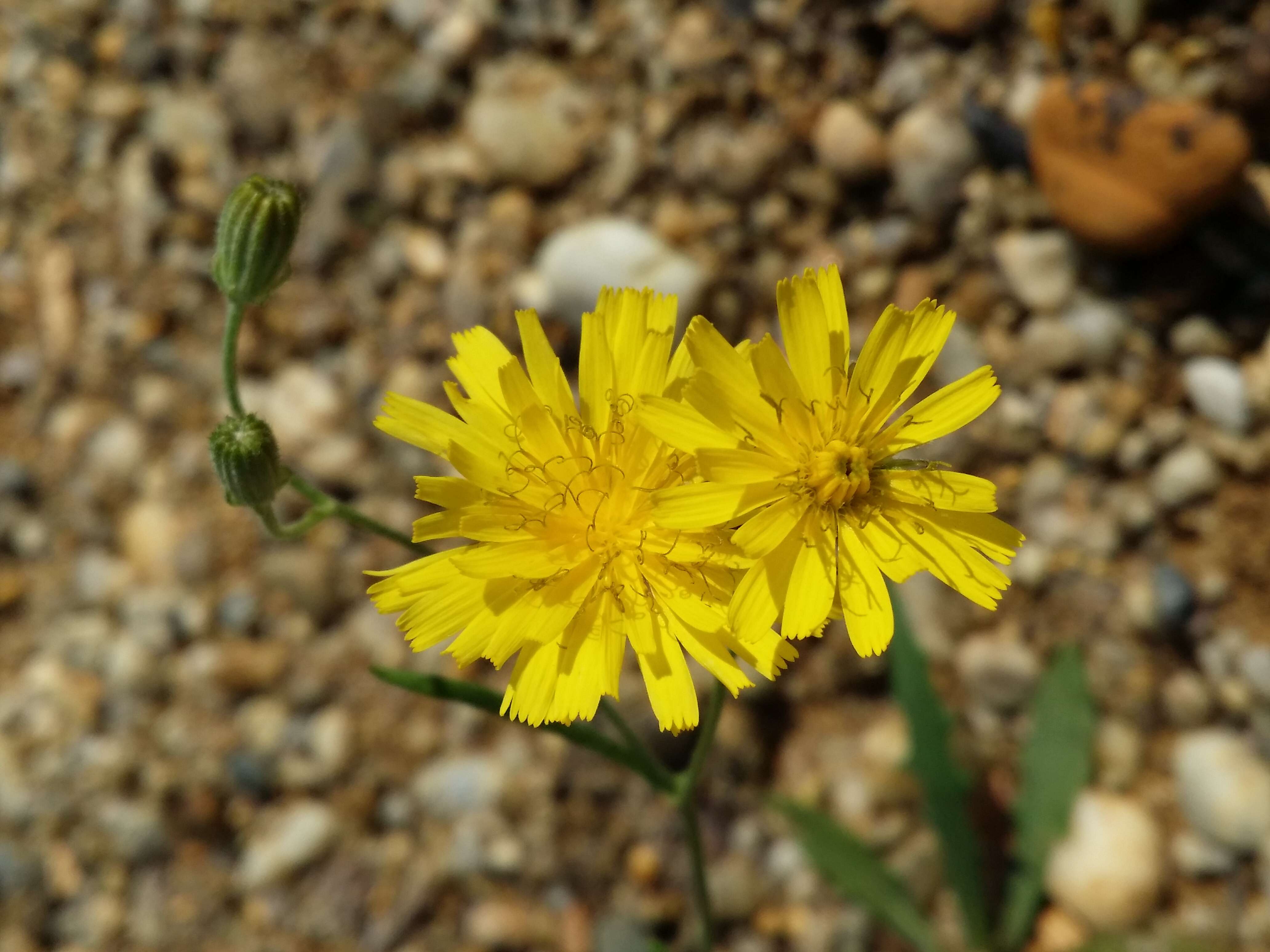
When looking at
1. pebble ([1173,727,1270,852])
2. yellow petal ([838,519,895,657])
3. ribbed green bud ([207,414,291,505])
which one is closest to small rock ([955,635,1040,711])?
pebble ([1173,727,1270,852])

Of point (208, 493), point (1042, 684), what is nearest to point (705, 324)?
point (1042, 684)

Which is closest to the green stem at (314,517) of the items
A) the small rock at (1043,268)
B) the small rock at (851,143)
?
the small rock at (851,143)

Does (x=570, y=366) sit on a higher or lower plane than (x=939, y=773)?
higher

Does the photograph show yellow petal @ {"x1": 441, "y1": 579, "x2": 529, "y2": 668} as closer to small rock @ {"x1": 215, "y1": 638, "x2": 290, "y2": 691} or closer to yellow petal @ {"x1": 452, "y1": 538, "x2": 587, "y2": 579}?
yellow petal @ {"x1": 452, "y1": 538, "x2": 587, "y2": 579}

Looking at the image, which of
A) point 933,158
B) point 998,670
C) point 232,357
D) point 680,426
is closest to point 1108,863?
point 998,670

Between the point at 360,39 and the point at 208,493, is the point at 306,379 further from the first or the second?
the point at 360,39

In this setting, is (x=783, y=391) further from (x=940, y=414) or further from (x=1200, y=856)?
(x=1200, y=856)
